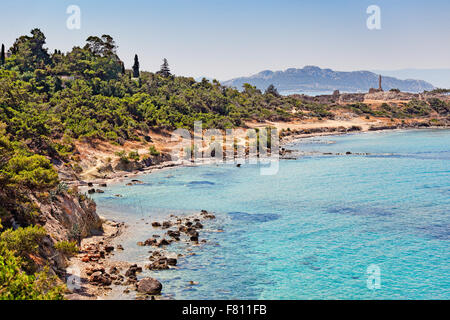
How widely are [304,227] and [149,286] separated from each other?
17200 mm

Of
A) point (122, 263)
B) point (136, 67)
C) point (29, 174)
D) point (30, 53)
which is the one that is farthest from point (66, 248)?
point (136, 67)

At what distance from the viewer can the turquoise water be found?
23.6 meters

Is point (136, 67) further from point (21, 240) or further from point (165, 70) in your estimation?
point (21, 240)

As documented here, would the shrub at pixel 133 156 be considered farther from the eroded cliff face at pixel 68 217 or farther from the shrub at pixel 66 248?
the shrub at pixel 66 248

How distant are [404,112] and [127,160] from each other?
13045 centimetres

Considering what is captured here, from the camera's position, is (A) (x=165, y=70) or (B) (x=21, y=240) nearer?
(B) (x=21, y=240)

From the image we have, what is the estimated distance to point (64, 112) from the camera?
6956cm

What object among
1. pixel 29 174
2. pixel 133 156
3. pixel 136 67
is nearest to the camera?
pixel 29 174

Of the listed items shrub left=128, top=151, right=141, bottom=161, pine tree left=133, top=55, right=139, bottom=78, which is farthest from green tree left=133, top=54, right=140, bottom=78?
shrub left=128, top=151, right=141, bottom=161

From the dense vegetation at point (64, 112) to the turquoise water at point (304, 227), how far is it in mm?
7514

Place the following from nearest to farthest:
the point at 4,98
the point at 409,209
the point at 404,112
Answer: the point at 409,209 < the point at 4,98 < the point at 404,112

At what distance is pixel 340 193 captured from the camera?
48688mm
